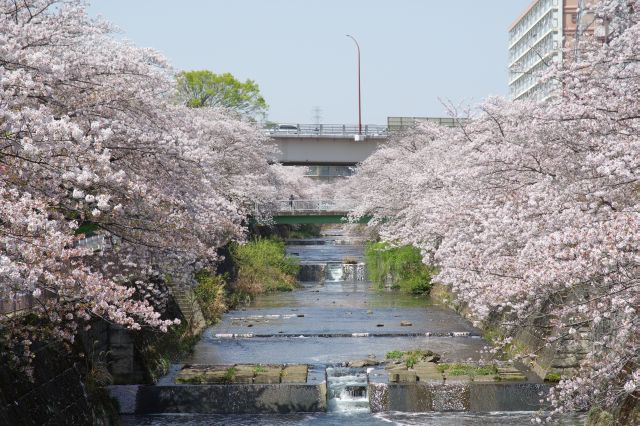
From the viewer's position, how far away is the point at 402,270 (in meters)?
48.0

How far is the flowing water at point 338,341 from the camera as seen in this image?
2105 cm

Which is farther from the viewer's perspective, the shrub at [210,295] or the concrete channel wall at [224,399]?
the shrub at [210,295]

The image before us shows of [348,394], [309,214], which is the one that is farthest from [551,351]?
[309,214]

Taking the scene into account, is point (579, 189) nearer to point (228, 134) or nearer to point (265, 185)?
point (228, 134)

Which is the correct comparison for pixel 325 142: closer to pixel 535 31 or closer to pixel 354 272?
pixel 354 272

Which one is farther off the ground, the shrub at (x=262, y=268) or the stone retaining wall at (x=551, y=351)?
the shrub at (x=262, y=268)

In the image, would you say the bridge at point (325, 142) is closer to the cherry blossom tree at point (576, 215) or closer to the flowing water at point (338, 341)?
the flowing water at point (338, 341)


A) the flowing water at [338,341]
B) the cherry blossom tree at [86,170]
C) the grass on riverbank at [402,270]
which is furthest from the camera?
the grass on riverbank at [402,270]

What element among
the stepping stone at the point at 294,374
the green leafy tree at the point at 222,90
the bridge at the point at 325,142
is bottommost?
the stepping stone at the point at 294,374

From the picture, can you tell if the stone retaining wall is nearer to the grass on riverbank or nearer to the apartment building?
the grass on riverbank

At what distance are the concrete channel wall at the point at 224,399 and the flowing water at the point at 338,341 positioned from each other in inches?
13.6

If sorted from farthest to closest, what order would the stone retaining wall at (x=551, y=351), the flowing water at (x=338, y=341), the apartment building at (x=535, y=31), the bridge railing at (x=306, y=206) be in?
the apartment building at (x=535, y=31), the bridge railing at (x=306, y=206), the stone retaining wall at (x=551, y=351), the flowing water at (x=338, y=341)

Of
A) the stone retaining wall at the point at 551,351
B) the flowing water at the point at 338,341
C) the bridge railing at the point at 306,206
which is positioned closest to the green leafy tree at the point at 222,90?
the bridge railing at the point at 306,206

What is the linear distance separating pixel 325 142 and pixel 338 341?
104ft
